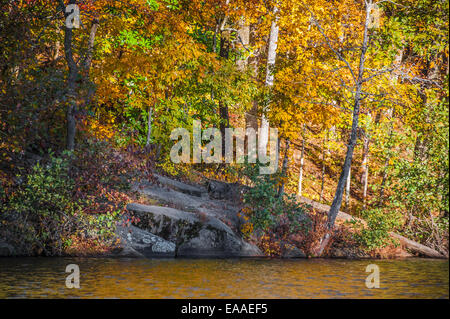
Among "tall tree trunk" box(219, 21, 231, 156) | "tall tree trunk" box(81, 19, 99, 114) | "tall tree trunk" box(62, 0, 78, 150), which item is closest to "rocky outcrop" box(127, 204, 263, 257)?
"tall tree trunk" box(62, 0, 78, 150)

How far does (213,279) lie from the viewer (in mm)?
15914

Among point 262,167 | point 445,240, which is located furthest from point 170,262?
point 445,240

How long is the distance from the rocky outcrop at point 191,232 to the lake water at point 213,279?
107cm

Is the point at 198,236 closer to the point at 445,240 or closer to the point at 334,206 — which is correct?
the point at 334,206

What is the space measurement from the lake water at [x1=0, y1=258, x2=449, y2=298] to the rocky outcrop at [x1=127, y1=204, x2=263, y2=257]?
1070 millimetres

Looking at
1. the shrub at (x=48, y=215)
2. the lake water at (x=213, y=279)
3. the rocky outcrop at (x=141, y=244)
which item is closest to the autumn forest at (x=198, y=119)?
the shrub at (x=48, y=215)

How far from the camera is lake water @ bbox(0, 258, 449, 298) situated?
13867mm

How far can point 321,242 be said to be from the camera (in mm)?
23062

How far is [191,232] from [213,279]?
5.56m

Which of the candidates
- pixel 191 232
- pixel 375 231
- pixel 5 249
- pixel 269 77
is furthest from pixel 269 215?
pixel 5 249

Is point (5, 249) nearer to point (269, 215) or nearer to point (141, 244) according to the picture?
point (141, 244)

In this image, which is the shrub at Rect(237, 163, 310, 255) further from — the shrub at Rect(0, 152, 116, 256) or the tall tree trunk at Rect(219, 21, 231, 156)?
the tall tree trunk at Rect(219, 21, 231, 156)

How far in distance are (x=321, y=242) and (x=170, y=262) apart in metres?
7.00
